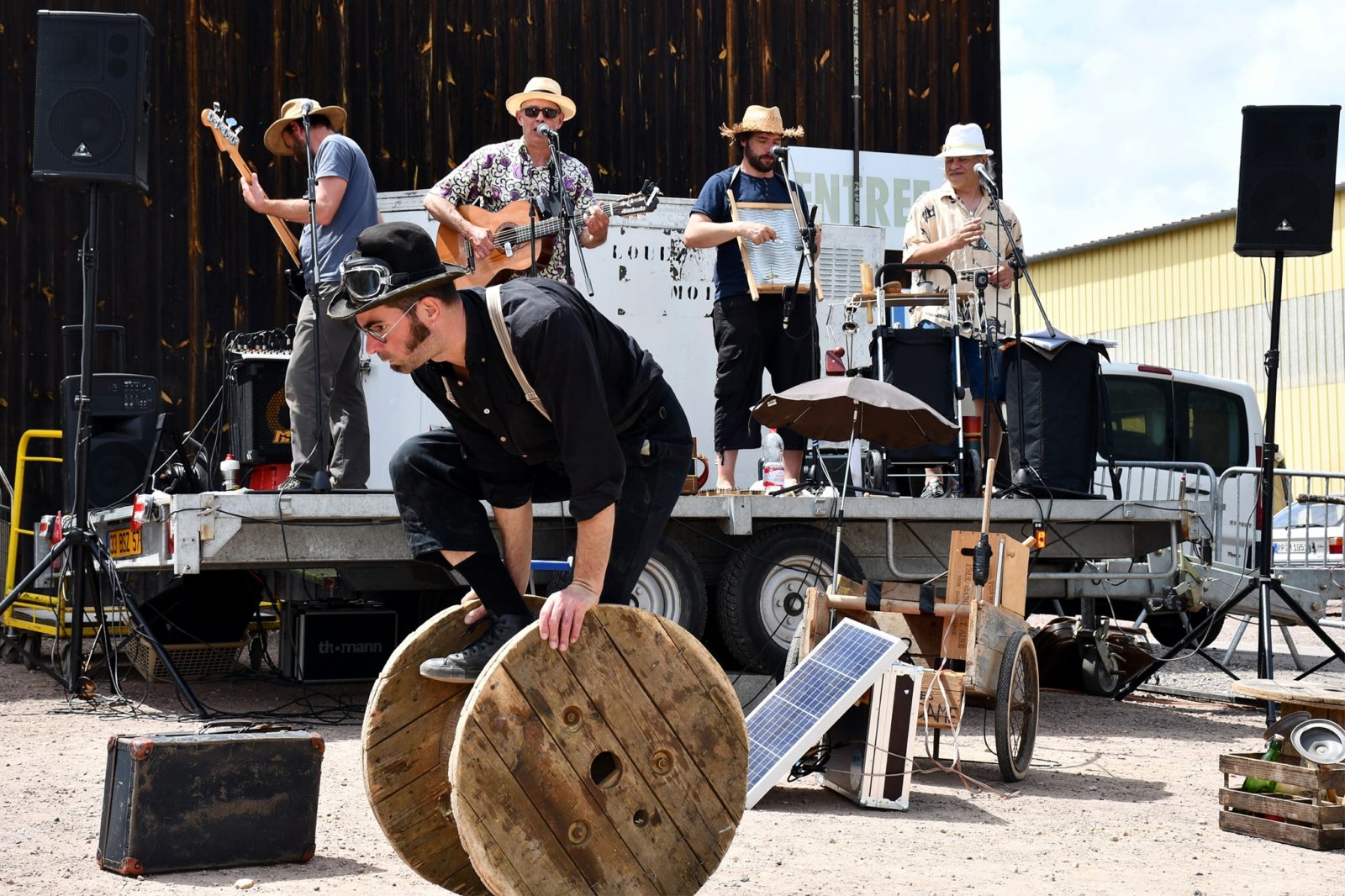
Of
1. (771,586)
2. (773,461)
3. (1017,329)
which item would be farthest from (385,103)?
(771,586)

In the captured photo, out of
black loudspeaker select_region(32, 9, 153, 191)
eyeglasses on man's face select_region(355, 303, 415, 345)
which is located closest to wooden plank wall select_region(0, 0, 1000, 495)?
black loudspeaker select_region(32, 9, 153, 191)

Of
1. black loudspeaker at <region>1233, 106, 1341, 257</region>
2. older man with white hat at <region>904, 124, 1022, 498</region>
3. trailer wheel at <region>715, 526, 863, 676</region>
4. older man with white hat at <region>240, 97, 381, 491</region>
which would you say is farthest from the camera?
older man with white hat at <region>904, 124, 1022, 498</region>

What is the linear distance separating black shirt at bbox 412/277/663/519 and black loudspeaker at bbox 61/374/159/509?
5060mm

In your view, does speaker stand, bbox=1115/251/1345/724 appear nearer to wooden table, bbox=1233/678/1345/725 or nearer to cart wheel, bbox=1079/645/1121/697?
cart wheel, bbox=1079/645/1121/697

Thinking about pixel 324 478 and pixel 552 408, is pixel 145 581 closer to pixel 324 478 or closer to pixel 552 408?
pixel 324 478

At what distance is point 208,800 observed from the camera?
180 inches

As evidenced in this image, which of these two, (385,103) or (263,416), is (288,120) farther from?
(385,103)

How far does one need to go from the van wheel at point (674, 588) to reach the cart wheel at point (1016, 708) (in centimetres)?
166

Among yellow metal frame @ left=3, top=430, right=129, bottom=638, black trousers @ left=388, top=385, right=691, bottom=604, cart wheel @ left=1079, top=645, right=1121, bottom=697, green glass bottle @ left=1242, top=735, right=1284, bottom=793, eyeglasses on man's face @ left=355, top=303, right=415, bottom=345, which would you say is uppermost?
eyeglasses on man's face @ left=355, top=303, right=415, bottom=345

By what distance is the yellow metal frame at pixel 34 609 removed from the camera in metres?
8.55

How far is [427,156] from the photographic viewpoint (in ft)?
41.5

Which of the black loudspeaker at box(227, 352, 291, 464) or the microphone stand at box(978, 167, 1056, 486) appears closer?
the microphone stand at box(978, 167, 1056, 486)

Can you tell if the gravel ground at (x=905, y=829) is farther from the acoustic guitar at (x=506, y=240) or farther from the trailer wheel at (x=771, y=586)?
the acoustic guitar at (x=506, y=240)

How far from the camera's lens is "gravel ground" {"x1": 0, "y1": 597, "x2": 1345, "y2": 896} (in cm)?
452
